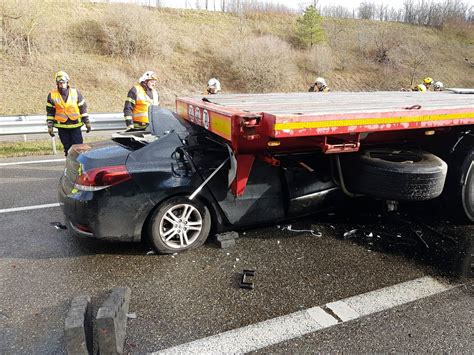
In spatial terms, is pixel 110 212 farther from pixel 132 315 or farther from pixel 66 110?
pixel 66 110

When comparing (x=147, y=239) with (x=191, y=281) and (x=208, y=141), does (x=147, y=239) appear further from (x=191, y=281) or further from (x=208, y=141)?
(x=208, y=141)

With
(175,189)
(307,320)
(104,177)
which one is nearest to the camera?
(307,320)

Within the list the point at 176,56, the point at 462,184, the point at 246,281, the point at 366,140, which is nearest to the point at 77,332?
the point at 246,281

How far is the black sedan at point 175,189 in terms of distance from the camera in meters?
3.34

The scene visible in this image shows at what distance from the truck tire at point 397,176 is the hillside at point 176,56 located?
14650 millimetres

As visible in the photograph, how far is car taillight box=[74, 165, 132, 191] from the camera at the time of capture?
3299 millimetres

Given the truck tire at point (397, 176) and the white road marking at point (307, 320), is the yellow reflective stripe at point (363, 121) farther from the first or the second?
the white road marking at point (307, 320)

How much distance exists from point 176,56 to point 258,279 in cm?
2242

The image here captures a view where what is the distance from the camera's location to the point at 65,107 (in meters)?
6.52

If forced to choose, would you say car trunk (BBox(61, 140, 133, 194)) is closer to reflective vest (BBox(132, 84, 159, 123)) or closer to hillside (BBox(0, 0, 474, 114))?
reflective vest (BBox(132, 84, 159, 123))

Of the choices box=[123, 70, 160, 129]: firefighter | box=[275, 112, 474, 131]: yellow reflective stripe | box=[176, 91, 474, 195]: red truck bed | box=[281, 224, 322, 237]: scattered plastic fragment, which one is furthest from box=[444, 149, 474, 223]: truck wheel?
box=[123, 70, 160, 129]: firefighter

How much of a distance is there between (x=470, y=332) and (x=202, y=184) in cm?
237

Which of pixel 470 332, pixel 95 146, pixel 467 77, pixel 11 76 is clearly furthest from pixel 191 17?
pixel 470 332

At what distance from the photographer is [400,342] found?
247 cm
